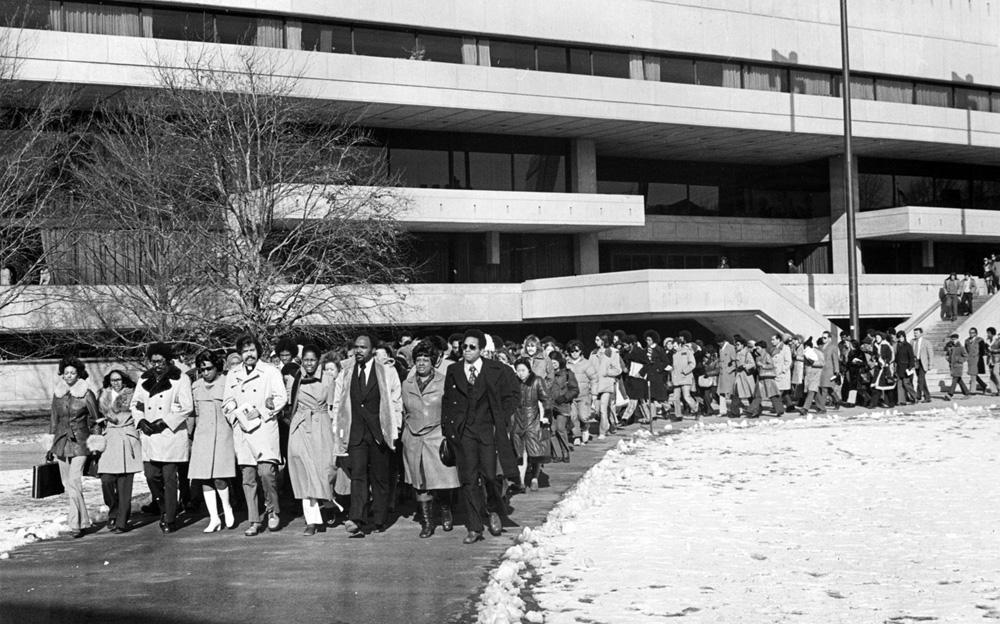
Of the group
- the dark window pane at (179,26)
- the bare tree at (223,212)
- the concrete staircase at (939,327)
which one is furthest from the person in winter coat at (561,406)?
the concrete staircase at (939,327)

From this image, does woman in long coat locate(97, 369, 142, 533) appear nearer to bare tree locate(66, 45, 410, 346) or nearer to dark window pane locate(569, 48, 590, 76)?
bare tree locate(66, 45, 410, 346)

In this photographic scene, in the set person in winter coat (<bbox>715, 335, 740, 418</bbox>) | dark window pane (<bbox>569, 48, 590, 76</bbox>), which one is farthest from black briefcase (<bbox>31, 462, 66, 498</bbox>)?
dark window pane (<bbox>569, 48, 590, 76</bbox>)

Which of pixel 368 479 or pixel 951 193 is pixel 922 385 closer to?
pixel 368 479

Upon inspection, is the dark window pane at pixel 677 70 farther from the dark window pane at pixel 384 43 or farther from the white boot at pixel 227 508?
the white boot at pixel 227 508

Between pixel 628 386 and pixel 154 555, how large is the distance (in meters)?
13.8

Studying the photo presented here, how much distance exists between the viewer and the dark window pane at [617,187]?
4888 centimetres

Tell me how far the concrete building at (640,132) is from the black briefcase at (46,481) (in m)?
23.4

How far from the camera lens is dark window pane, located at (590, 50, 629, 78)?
43719 mm

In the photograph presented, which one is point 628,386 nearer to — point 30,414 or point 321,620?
point 321,620

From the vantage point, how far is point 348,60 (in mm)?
37688

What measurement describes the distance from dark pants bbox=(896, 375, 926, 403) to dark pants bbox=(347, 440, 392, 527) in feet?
61.3

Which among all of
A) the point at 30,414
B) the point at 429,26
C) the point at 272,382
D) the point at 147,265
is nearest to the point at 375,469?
the point at 272,382

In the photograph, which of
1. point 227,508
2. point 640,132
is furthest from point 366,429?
point 640,132

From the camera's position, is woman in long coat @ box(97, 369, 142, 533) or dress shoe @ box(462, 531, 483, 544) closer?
dress shoe @ box(462, 531, 483, 544)
